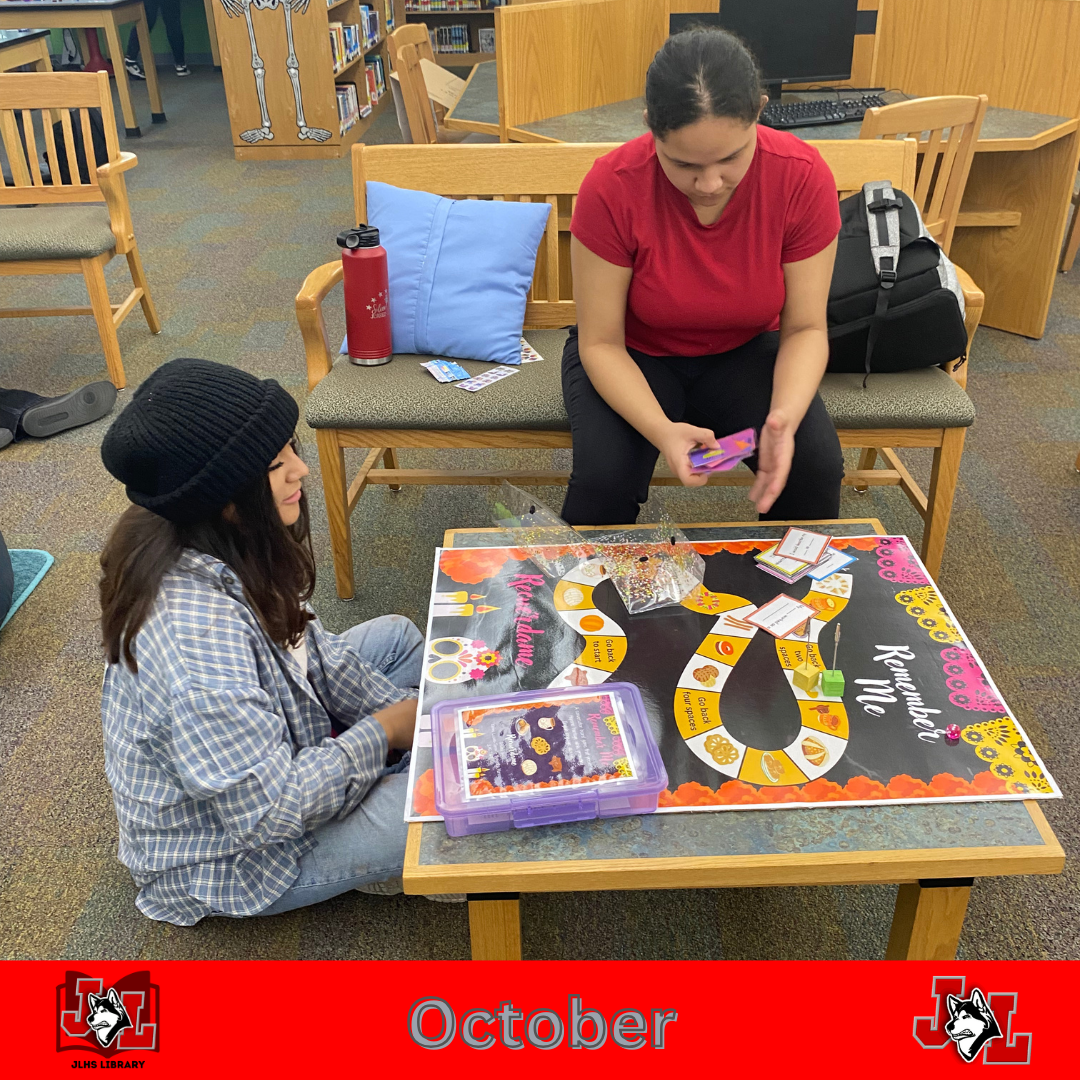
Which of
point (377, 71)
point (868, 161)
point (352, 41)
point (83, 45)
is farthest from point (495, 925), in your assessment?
point (83, 45)

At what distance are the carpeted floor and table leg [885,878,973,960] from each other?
238 mm

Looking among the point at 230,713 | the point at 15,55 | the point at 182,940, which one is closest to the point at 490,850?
the point at 230,713

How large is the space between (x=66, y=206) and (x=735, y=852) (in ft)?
10.2

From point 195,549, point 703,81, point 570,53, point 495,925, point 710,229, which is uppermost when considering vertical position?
point 703,81

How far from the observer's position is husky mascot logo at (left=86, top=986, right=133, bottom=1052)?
1.17 metres

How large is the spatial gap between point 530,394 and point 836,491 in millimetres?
635

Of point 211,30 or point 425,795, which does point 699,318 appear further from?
point 211,30

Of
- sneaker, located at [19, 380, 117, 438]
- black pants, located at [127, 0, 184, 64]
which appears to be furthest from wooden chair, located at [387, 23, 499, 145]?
black pants, located at [127, 0, 184, 64]

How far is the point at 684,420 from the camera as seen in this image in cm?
195

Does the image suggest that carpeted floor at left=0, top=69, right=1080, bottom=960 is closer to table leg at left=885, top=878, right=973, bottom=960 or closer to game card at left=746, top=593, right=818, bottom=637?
table leg at left=885, top=878, right=973, bottom=960

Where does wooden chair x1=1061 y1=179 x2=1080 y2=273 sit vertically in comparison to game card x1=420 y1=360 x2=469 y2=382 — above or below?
below

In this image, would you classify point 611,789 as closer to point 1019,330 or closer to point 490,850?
point 490,850

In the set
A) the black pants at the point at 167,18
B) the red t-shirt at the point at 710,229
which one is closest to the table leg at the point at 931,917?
the red t-shirt at the point at 710,229

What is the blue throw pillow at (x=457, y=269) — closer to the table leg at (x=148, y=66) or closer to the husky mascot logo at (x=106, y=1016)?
the husky mascot logo at (x=106, y=1016)
